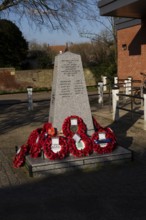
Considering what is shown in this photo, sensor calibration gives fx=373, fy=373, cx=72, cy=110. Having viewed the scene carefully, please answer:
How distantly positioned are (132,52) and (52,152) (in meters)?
13.7

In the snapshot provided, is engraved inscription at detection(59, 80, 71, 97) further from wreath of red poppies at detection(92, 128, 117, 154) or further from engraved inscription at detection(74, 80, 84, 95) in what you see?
wreath of red poppies at detection(92, 128, 117, 154)

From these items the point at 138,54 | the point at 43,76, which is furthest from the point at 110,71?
the point at 138,54

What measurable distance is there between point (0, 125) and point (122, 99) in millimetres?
6145

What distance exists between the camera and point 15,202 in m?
4.67

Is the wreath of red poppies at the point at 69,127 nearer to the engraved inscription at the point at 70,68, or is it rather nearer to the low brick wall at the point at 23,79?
the engraved inscription at the point at 70,68

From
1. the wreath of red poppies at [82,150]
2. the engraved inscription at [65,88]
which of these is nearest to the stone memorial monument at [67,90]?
the engraved inscription at [65,88]

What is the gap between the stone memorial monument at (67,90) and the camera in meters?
6.64

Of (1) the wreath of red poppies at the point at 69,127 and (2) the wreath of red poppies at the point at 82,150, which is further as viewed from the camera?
(1) the wreath of red poppies at the point at 69,127

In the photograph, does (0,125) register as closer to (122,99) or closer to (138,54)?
(122,99)

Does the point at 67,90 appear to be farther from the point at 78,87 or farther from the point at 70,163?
the point at 70,163

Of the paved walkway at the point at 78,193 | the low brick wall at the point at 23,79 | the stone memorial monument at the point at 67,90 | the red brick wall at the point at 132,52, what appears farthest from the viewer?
the low brick wall at the point at 23,79

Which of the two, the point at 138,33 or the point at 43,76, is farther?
the point at 43,76

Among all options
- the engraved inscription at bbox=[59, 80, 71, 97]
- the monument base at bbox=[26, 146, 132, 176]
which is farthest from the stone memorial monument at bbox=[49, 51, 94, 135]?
Answer: the monument base at bbox=[26, 146, 132, 176]

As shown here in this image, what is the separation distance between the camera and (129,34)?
62.5 ft
